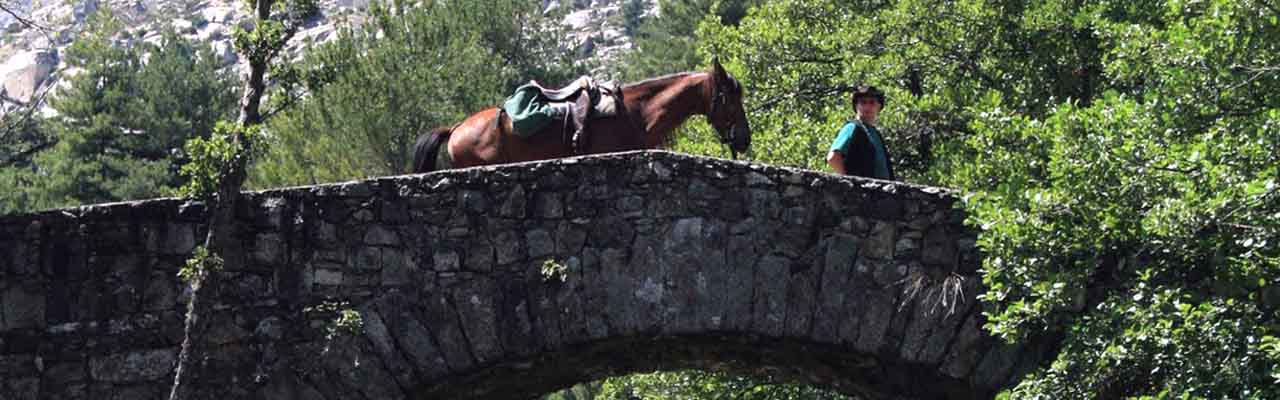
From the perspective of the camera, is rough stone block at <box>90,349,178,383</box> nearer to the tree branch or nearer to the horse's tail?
the horse's tail

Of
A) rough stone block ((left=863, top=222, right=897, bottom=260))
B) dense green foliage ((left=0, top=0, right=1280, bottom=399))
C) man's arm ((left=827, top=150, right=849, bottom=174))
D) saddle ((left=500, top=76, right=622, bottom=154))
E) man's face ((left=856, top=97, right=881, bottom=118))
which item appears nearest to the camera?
dense green foliage ((left=0, top=0, right=1280, bottom=399))

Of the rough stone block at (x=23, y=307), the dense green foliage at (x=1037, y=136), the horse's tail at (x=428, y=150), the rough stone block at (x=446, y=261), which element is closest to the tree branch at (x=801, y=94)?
the dense green foliage at (x=1037, y=136)

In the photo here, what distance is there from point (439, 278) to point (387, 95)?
16215 millimetres

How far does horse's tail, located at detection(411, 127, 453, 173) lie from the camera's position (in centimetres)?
1169

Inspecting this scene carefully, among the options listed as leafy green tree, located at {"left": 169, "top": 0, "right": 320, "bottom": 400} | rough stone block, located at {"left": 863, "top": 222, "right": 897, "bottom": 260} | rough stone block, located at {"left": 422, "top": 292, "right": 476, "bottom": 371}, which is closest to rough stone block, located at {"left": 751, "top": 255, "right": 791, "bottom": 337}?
rough stone block, located at {"left": 863, "top": 222, "right": 897, "bottom": 260}

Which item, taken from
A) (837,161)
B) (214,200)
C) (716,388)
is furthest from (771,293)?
(716,388)

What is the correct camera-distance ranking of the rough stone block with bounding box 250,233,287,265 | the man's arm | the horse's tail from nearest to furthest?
1. the rough stone block with bounding box 250,233,287,265
2. the man's arm
3. the horse's tail

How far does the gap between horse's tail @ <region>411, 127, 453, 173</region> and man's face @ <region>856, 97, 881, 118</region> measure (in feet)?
10.2

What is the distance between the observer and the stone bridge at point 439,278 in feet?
29.1

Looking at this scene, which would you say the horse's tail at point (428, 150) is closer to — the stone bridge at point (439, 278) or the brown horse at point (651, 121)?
the brown horse at point (651, 121)

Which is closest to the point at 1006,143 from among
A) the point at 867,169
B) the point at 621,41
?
the point at 867,169

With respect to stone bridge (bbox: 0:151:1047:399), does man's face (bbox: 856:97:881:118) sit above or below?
above

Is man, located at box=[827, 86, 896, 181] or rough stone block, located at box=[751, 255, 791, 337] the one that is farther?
man, located at box=[827, 86, 896, 181]

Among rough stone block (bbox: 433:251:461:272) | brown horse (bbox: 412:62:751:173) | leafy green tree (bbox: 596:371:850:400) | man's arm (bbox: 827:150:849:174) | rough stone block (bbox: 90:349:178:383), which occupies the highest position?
brown horse (bbox: 412:62:751:173)
